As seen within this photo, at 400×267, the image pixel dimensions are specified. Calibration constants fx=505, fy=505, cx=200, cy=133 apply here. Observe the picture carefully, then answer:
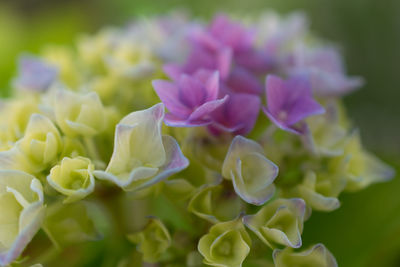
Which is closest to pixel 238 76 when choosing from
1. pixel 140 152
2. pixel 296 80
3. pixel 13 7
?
pixel 296 80

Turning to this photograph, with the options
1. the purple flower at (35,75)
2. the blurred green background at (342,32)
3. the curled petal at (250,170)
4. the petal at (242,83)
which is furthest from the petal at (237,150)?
the blurred green background at (342,32)

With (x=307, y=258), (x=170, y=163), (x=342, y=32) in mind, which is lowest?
(x=342, y=32)

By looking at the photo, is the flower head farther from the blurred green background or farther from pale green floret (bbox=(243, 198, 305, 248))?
the blurred green background

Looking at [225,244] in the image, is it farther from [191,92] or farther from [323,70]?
[323,70]

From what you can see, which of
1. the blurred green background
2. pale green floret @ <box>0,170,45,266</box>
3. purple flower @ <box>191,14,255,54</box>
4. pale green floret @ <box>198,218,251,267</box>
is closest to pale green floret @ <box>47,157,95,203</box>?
pale green floret @ <box>0,170,45,266</box>

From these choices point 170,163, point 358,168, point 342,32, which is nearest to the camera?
point 170,163

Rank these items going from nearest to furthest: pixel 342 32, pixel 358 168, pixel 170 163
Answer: pixel 170 163
pixel 358 168
pixel 342 32

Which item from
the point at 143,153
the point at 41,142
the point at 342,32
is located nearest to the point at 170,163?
the point at 143,153
